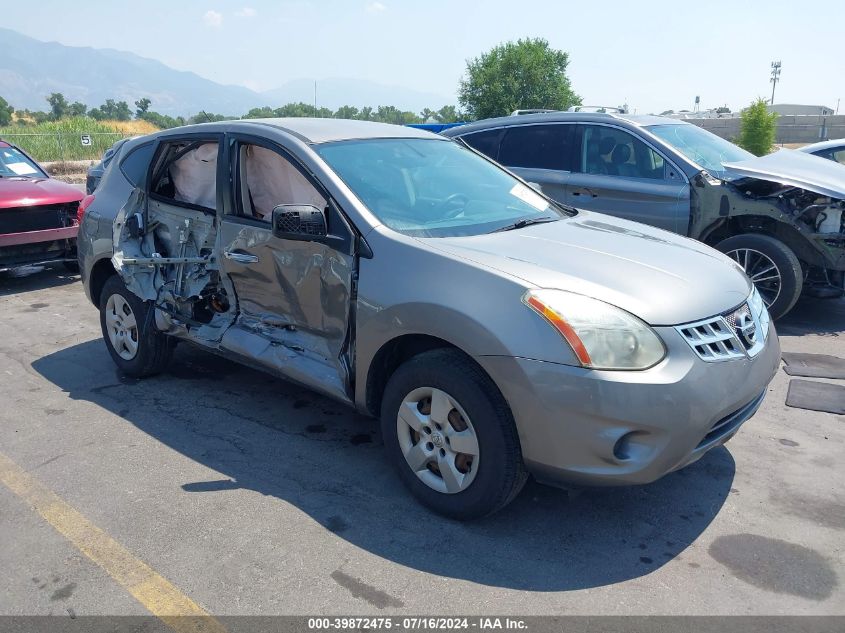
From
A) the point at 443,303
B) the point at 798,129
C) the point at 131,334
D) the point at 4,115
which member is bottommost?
the point at 131,334

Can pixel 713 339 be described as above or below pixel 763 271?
above

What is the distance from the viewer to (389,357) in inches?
138

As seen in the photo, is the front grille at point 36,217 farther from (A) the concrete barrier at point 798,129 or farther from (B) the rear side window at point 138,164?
(A) the concrete barrier at point 798,129

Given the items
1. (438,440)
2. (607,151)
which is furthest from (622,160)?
(438,440)

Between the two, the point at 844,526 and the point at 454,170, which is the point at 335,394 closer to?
the point at 454,170

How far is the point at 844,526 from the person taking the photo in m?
3.22

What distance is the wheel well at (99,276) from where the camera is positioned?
530 cm

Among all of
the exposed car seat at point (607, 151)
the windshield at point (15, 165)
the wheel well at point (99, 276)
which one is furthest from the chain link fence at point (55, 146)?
the exposed car seat at point (607, 151)

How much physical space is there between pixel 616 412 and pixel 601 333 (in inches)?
12.5

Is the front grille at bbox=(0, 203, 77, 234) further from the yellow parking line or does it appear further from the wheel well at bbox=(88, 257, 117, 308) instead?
the yellow parking line

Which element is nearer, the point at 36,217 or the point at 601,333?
the point at 601,333

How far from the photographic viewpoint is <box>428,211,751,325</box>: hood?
2984 mm

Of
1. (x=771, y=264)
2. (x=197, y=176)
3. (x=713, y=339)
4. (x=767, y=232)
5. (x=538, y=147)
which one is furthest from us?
(x=538, y=147)

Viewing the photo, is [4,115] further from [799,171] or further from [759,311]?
[759,311]
